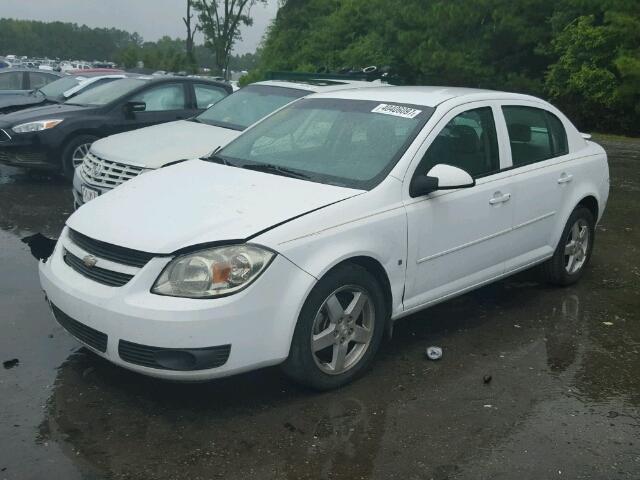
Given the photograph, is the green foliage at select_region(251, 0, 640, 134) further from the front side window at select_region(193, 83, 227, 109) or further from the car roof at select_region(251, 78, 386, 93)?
the car roof at select_region(251, 78, 386, 93)

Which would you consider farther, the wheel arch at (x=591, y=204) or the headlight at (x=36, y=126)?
the headlight at (x=36, y=126)

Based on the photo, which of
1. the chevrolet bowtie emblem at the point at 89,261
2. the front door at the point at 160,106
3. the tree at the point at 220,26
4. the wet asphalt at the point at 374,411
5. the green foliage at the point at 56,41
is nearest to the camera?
the wet asphalt at the point at 374,411

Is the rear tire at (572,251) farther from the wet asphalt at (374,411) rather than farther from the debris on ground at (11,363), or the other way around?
the debris on ground at (11,363)

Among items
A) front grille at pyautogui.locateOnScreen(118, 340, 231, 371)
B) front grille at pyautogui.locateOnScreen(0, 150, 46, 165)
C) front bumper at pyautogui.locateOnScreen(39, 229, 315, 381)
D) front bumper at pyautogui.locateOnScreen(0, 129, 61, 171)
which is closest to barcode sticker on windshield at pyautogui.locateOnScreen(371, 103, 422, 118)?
front bumper at pyautogui.locateOnScreen(39, 229, 315, 381)

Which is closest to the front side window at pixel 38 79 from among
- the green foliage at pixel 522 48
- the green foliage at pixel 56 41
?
the green foliage at pixel 522 48

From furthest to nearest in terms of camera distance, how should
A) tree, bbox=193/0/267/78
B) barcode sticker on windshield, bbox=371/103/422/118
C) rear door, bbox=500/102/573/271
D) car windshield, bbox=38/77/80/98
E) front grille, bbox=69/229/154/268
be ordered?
tree, bbox=193/0/267/78
car windshield, bbox=38/77/80/98
rear door, bbox=500/102/573/271
barcode sticker on windshield, bbox=371/103/422/118
front grille, bbox=69/229/154/268

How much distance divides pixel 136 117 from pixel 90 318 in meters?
6.77

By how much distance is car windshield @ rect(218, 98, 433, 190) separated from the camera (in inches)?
184

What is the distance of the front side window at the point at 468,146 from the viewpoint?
4848 mm

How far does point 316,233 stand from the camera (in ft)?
13.2

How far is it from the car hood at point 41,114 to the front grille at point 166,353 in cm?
696

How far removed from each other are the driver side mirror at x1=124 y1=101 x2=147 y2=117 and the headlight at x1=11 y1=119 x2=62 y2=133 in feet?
2.89

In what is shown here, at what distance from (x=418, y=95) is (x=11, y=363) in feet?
10.2

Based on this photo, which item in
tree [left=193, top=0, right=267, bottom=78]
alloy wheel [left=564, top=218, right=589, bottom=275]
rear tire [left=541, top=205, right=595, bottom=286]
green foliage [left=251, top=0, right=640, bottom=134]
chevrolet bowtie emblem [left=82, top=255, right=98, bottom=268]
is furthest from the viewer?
tree [left=193, top=0, right=267, bottom=78]
